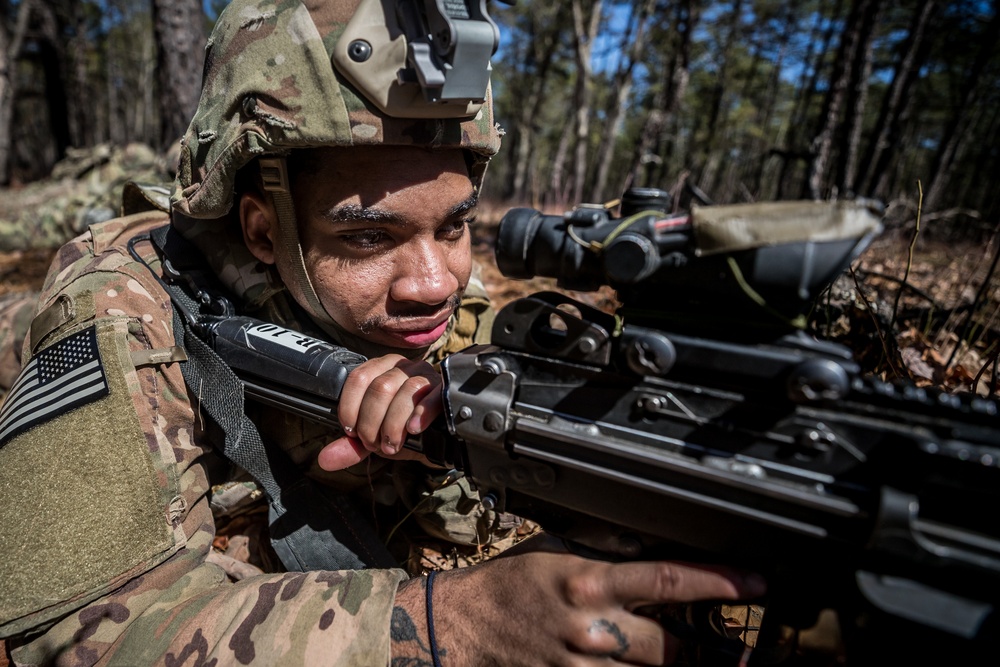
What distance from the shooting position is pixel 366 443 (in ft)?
4.80

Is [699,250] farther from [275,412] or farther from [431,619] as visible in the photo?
[275,412]

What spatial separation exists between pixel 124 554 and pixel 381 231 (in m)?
1.21

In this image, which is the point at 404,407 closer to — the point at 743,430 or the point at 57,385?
the point at 743,430

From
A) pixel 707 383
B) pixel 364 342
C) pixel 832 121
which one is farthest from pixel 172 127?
pixel 832 121

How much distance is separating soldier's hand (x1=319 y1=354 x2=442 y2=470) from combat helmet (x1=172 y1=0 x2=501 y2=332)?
0.58 metres

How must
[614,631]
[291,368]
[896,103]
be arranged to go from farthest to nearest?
1. [896,103]
2. [291,368]
3. [614,631]

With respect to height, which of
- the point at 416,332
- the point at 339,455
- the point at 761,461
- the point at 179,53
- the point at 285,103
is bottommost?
the point at 339,455

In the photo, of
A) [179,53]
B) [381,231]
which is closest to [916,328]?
[381,231]

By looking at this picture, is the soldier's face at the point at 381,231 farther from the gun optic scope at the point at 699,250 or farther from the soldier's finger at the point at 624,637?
the soldier's finger at the point at 624,637

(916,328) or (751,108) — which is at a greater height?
(751,108)

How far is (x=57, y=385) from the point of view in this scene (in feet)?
5.08

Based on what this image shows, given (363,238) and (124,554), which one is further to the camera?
(363,238)

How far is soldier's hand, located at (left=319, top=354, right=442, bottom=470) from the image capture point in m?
1.37

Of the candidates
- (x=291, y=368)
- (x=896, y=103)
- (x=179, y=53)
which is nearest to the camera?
(x=291, y=368)
